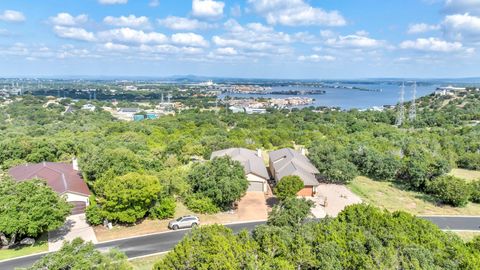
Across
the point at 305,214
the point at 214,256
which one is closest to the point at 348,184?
the point at 305,214

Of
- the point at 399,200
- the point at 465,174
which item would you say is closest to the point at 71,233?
the point at 399,200

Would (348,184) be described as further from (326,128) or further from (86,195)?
(326,128)

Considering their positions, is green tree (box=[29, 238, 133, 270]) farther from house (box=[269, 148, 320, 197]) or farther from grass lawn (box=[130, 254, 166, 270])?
house (box=[269, 148, 320, 197])

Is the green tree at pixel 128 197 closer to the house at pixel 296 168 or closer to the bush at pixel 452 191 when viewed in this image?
the house at pixel 296 168

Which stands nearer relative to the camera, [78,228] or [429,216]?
[78,228]

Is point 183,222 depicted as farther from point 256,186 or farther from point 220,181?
point 256,186

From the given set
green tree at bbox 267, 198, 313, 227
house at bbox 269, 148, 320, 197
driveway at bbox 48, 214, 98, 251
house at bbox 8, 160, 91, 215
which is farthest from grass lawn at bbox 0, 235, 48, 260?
house at bbox 269, 148, 320, 197
